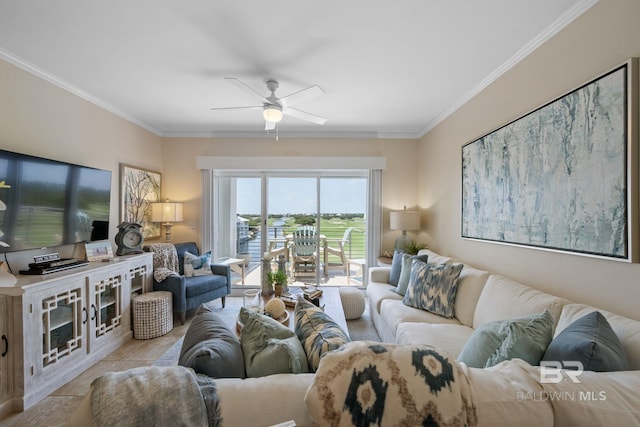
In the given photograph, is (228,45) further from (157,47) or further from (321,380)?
(321,380)

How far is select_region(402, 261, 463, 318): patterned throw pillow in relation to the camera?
224cm

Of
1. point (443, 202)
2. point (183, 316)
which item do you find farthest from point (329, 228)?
point (183, 316)

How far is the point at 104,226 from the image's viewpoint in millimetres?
2986

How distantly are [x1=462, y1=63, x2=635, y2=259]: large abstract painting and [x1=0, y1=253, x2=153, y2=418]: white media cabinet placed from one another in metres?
3.61

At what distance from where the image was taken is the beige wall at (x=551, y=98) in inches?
55.6

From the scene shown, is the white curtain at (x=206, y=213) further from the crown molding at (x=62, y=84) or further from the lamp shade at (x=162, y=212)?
the crown molding at (x=62, y=84)

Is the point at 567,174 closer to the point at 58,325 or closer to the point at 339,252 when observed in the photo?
the point at 339,252

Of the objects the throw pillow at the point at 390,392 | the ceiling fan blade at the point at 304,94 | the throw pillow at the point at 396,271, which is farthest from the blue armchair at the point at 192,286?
the throw pillow at the point at 390,392

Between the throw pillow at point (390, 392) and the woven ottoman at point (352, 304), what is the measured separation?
2.51m

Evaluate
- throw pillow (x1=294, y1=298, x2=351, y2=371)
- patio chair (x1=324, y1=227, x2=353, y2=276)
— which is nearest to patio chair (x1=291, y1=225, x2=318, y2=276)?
patio chair (x1=324, y1=227, x2=353, y2=276)

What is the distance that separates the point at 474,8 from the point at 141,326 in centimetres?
400

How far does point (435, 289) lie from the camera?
7.58 ft

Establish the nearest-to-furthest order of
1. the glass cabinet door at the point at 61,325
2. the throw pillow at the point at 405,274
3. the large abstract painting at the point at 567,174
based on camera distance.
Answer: the large abstract painting at the point at 567,174, the glass cabinet door at the point at 61,325, the throw pillow at the point at 405,274

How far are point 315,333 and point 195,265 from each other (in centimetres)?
306
